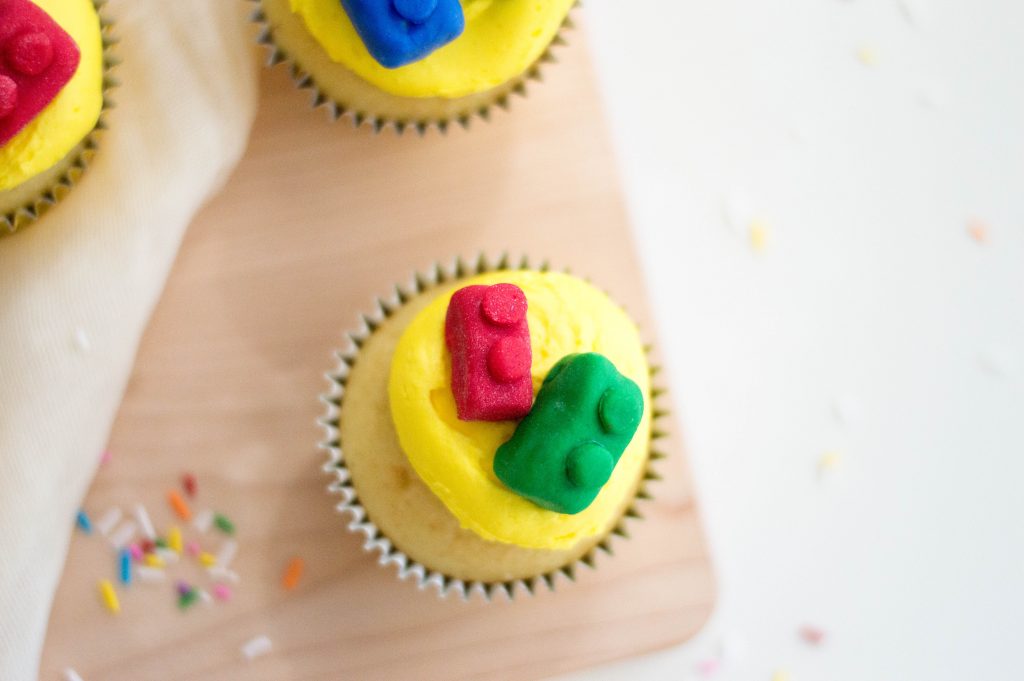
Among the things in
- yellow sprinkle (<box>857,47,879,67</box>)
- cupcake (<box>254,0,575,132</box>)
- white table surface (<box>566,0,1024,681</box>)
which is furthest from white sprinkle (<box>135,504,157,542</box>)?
yellow sprinkle (<box>857,47,879,67</box>)

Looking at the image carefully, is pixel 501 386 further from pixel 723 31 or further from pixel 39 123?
pixel 723 31

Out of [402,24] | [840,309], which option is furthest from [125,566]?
[840,309]

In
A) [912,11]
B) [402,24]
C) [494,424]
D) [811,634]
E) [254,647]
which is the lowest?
[811,634]

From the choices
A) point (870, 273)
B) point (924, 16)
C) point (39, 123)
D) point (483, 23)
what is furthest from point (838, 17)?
point (39, 123)

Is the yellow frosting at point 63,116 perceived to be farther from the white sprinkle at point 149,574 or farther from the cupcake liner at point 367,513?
the white sprinkle at point 149,574

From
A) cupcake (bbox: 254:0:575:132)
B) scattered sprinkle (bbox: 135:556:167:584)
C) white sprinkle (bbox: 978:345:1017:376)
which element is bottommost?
white sprinkle (bbox: 978:345:1017:376)

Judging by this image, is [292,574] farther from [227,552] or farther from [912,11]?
[912,11]

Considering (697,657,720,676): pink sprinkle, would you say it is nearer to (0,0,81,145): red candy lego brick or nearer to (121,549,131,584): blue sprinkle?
(121,549,131,584): blue sprinkle
